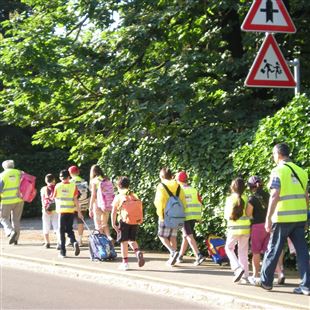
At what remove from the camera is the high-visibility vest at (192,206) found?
12.2 m

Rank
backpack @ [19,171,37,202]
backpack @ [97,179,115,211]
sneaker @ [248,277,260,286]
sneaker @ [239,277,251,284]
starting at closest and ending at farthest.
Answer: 1. sneaker @ [248,277,260,286]
2. sneaker @ [239,277,251,284]
3. backpack @ [97,179,115,211]
4. backpack @ [19,171,37,202]

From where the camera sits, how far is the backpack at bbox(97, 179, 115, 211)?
1422 cm

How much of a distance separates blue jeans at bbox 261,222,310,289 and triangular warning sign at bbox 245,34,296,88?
6.44 ft

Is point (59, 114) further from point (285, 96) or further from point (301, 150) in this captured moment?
point (301, 150)

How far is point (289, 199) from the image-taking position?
9.09 m

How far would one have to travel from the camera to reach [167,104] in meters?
13.4

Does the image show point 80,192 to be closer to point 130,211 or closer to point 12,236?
point 12,236

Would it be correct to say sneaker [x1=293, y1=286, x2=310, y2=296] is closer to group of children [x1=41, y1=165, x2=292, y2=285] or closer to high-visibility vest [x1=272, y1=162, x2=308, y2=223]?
group of children [x1=41, y1=165, x2=292, y2=285]

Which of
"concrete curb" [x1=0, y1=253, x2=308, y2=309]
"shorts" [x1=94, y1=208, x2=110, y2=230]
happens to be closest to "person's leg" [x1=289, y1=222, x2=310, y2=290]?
"concrete curb" [x1=0, y1=253, x2=308, y2=309]

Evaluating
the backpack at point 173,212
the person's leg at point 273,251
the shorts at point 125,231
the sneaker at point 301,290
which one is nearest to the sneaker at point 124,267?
the shorts at point 125,231

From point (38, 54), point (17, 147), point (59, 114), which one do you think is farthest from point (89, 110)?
point (17, 147)

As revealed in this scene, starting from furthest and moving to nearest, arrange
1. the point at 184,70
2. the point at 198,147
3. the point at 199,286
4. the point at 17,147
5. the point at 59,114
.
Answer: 1. the point at 17,147
2. the point at 59,114
3. the point at 184,70
4. the point at 198,147
5. the point at 199,286

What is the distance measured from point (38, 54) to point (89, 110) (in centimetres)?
192

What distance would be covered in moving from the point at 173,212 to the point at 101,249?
1.78 m
